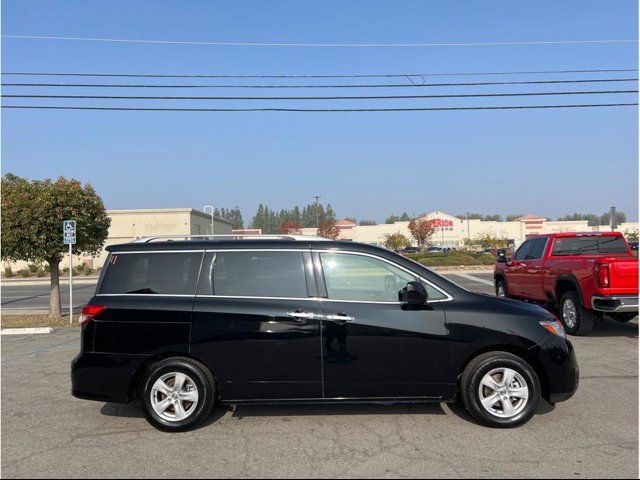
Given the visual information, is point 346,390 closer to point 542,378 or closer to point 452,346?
point 452,346

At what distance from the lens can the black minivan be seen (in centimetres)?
467

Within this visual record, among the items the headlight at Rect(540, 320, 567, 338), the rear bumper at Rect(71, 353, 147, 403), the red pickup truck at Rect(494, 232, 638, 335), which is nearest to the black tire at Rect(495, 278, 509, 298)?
the red pickup truck at Rect(494, 232, 638, 335)

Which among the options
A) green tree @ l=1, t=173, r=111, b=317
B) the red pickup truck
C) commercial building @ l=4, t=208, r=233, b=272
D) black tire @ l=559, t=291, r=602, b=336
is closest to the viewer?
the red pickup truck

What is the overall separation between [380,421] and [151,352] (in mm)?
2314

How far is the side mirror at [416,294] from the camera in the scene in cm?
467

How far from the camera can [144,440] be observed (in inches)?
178

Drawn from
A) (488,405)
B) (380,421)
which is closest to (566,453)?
(488,405)

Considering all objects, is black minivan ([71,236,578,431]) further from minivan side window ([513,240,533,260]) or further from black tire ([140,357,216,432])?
minivan side window ([513,240,533,260])

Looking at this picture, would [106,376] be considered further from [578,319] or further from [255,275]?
[578,319]

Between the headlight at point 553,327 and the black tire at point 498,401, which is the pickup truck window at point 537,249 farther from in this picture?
the black tire at point 498,401

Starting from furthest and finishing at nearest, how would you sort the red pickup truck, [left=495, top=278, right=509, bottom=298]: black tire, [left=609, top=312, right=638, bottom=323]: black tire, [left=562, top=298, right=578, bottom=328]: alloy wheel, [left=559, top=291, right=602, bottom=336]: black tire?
1. [left=495, top=278, right=509, bottom=298]: black tire
2. [left=609, top=312, right=638, bottom=323]: black tire
3. [left=562, top=298, right=578, bottom=328]: alloy wheel
4. [left=559, top=291, right=602, bottom=336]: black tire
5. the red pickup truck

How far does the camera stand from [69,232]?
11234 mm

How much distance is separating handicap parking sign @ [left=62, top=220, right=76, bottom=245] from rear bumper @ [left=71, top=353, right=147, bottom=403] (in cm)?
728

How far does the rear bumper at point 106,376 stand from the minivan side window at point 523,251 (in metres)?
9.19
